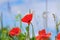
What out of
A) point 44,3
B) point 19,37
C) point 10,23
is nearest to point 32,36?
point 19,37

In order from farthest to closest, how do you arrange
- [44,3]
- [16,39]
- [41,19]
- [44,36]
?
[44,3] → [41,19] → [16,39] → [44,36]

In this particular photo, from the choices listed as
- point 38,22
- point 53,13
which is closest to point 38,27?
point 38,22

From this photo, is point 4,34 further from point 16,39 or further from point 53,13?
point 53,13

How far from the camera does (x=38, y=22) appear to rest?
38.4 inches

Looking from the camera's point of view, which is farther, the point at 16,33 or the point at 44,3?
the point at 44,3

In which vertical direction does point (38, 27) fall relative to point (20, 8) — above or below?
below

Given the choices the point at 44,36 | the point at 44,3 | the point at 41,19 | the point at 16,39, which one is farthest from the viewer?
the point at 44,3

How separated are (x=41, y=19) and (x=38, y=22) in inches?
1.1

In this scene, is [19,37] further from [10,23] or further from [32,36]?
[10,23]

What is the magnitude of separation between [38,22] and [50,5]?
0.19 meters

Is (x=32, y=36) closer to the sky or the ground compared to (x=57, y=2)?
closer to the ground

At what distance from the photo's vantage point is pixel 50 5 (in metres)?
1.09

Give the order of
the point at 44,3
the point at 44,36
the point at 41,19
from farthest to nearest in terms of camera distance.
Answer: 1. the point at 44,3
2. the point at 41,19
3. the point at 44,36

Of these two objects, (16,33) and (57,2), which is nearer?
(16,33)
